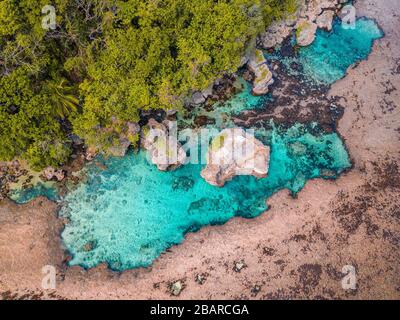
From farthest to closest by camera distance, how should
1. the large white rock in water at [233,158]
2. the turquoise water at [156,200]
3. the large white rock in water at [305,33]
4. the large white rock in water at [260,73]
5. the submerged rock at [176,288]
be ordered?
the large white rock in water at [305,33], the large white rock in water at [260,73], the large white rock in water at [233,158], the turquoise water at [156,200], the submerged rock at [176,288]

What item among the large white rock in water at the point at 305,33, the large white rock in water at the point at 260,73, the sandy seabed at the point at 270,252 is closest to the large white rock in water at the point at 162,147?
the sandy seabed at the point at 270,252

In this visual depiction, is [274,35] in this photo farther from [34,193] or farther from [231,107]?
[34,193]

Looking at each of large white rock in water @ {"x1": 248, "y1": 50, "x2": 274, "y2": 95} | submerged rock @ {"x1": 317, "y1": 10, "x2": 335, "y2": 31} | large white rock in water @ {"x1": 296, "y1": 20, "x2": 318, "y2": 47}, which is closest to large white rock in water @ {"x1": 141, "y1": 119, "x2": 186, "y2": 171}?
large white rock in water @ {"x1": 248, "y1": 50, "x2": 274, "y2": 95}

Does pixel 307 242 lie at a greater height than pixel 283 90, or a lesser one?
lesser

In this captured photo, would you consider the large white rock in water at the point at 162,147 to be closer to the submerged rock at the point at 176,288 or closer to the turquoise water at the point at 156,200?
the turquoise water at the point at 156,200
